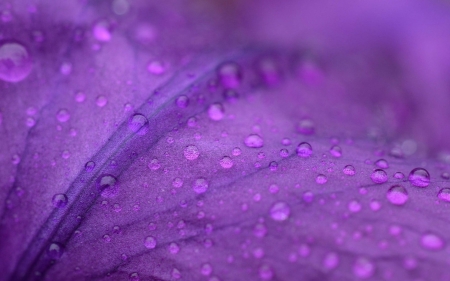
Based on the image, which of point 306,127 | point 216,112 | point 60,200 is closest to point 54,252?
point 60,200

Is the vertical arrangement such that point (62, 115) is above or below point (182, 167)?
above

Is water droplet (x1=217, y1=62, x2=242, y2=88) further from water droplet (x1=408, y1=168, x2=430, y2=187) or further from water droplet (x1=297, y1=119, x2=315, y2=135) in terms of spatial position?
water droplet (x1=408, y1=168, x2=430, y2=187)

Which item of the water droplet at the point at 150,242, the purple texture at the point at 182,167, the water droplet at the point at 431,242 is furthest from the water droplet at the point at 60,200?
the water droplet at the point at 431,242

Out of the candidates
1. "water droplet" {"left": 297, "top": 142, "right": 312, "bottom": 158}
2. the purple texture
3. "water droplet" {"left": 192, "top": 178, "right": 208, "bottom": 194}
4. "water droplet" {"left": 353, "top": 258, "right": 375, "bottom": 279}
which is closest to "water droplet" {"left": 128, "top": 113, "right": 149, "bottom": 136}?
the purple texture

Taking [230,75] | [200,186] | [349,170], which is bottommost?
[349,170]

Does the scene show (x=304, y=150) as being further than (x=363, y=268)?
Yes

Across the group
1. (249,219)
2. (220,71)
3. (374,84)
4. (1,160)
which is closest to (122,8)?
(220,71)

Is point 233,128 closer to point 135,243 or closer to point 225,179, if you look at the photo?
point 225,179

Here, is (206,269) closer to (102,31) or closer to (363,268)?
(363,268)
